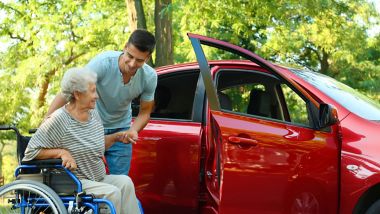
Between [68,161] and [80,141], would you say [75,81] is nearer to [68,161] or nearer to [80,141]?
[80,141]

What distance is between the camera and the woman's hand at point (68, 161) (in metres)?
3.83

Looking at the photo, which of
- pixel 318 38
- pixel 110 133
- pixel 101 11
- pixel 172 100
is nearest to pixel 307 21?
pixel 318 38

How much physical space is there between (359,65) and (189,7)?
463 inches

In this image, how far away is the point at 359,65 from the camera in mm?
21328

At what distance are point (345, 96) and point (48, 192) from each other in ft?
7.56

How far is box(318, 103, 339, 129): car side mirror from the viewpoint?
12.7ft

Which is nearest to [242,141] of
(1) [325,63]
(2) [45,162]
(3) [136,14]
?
(2) [45,162]

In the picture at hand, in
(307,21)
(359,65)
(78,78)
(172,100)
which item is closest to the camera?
(78,78)

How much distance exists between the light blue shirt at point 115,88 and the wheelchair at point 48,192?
0.73m

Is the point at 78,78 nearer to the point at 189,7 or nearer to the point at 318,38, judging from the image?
the point at 189,7

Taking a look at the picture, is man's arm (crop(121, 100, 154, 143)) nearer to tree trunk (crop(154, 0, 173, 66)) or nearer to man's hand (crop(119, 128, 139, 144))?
Answer: man's hand (crop(119, 128, 139, 144))

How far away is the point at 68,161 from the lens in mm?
3838

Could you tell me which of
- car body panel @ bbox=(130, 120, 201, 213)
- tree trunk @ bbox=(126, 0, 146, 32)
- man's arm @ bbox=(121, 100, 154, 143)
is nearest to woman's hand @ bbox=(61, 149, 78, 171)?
man's arm @ bbox=(121, 100, 154, 143)

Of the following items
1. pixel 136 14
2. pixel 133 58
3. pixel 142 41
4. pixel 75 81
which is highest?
pixel 136 14
